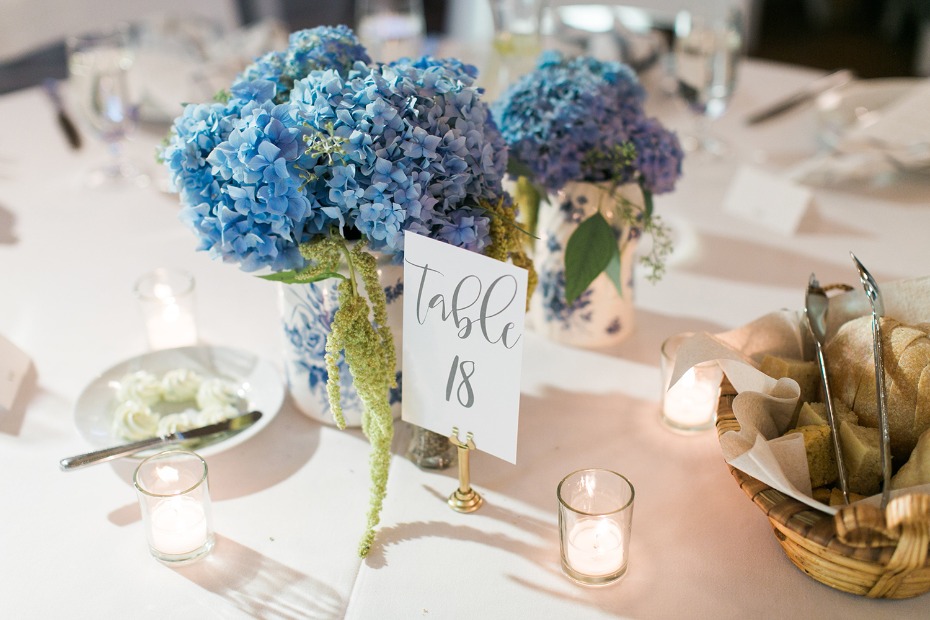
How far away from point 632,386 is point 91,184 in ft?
3.41

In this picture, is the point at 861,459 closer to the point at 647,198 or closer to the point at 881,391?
the point at 881,391

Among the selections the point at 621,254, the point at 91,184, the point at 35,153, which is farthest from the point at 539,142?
the point at 35,153

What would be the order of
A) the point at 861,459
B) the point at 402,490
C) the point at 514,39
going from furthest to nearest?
the point at 514,39 → the point at 402,490 → the point at 861,459

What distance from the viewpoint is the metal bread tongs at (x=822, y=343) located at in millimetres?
739

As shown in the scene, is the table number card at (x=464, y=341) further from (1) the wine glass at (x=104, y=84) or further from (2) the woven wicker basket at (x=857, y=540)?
(1) the wine glass at (x=104, y=84)

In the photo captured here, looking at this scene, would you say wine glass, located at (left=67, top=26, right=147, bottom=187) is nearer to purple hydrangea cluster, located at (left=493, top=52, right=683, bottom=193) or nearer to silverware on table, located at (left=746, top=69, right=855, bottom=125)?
purple hydrangea cluster, located at (left=493, top=52, right=683, bottom=193)

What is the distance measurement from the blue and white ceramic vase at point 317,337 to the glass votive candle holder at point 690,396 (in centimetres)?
29

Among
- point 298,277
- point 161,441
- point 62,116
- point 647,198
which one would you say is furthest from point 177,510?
point 62,116

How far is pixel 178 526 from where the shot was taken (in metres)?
0.77

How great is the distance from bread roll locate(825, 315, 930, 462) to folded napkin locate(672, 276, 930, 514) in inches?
2.5

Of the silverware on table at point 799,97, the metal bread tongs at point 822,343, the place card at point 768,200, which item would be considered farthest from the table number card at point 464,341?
the silverware on table at point 799,97

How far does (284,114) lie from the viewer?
77 centimetres

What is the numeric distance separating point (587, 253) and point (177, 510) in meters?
0.50

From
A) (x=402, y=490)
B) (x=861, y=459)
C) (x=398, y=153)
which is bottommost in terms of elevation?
(x=402, y=490)
